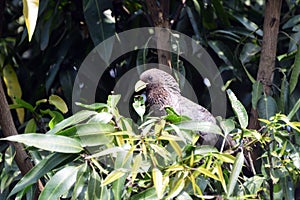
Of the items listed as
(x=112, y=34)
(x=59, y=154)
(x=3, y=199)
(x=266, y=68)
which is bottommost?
(x=3, y=199)

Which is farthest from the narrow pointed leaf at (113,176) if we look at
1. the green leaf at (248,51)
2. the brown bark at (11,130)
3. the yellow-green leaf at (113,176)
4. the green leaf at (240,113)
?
the green leaf at (248,51)

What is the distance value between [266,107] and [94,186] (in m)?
0.83

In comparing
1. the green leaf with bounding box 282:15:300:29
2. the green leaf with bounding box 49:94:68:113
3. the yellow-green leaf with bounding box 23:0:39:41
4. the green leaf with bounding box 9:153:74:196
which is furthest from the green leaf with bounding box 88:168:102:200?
the green leaf with bounding box 282:15:300:29

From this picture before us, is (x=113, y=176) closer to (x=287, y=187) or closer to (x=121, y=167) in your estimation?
(x=121, y=167)

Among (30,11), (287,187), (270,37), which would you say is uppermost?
(30,11)

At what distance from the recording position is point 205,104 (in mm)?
2391

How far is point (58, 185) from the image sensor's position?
140cm

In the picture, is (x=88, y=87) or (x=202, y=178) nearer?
(x=202, y=178)

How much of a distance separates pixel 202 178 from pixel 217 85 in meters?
0.80

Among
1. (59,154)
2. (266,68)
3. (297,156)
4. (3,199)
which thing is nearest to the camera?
(59,154)

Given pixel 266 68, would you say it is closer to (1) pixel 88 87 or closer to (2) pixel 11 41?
(1) pixel 88 87

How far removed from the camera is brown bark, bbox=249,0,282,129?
2.07m

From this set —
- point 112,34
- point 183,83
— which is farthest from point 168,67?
point 112,34

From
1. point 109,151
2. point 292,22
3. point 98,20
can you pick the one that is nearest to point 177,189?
point 109,151
